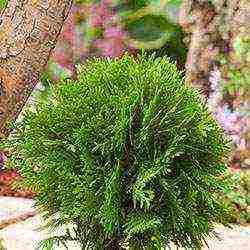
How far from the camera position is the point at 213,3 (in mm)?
5504

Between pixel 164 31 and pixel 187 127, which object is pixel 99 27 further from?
pixel 187 127

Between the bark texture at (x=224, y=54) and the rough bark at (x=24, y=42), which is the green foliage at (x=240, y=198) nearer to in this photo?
the bark texture at (x=224, y=54)

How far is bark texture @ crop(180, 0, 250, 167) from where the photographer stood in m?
5.43

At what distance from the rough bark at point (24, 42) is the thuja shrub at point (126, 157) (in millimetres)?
98

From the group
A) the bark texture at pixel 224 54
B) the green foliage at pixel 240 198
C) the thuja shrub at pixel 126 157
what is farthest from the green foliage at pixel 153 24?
the thuja shrub at pixel 126 157

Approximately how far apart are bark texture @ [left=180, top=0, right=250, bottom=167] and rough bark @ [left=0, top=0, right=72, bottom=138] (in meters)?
3.04

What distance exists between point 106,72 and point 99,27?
4.51 m

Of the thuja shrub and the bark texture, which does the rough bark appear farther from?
the bark texture

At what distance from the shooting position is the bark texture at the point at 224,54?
5.43 metres

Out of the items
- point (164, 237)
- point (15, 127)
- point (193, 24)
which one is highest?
point (193, 24)

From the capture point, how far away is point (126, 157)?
2.48 metres

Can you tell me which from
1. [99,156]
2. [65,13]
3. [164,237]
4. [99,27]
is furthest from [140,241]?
[99,27]

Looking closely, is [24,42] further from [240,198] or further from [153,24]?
[153,24]

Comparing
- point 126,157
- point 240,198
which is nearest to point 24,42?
point 126,157
